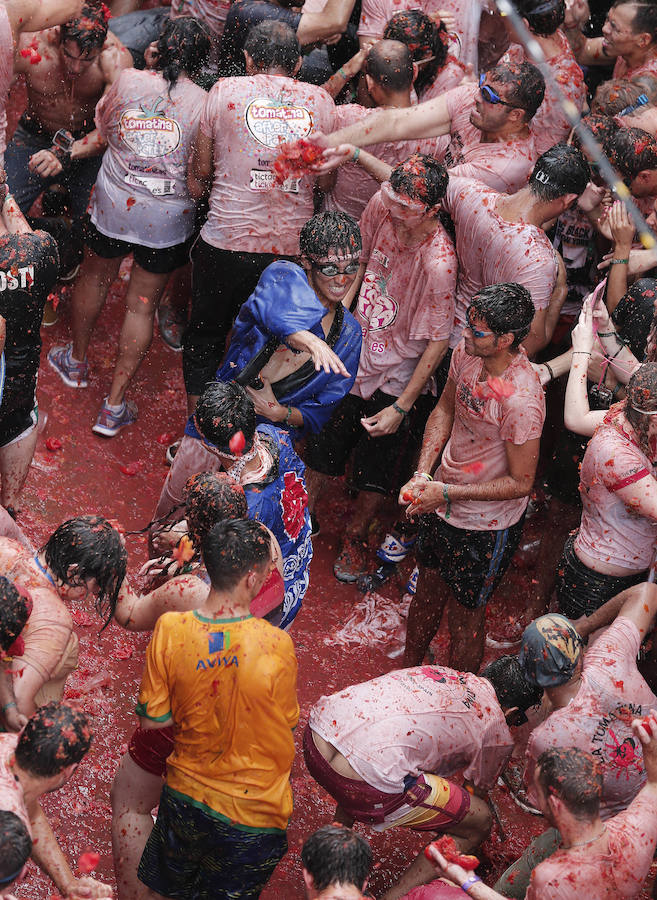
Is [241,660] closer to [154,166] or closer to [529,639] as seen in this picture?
[529,639]

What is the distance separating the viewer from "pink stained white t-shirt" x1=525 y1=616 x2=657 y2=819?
3697mm

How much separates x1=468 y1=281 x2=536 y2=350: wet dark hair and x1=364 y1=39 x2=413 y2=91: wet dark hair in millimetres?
1700

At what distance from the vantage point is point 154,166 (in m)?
5.71

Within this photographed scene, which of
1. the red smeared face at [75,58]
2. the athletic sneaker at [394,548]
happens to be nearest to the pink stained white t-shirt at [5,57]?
the red smeared face at [75,58]

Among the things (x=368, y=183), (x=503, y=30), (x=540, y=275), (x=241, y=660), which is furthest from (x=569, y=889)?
(x=503, y=30)

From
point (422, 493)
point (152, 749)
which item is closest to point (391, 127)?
point (422, 493)

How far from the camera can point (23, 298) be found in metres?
4.59

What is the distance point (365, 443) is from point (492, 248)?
1.20m

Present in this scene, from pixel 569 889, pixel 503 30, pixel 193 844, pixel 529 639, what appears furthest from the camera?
pixel 503 30

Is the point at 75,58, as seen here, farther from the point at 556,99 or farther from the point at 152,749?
the point at 152,749

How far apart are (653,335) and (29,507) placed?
3.12 m

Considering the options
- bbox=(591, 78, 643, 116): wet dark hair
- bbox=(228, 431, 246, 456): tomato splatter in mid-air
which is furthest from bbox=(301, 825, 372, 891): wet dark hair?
bbox=(591, 78, 643, 116): wet dark hair

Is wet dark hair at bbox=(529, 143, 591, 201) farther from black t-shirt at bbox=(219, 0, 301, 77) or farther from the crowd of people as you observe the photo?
black t-shirt at bbox=(219, 0, 301, 77)

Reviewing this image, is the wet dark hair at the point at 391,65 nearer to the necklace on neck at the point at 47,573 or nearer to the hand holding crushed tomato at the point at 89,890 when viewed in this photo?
the necklace on neck at the point at 47,573
